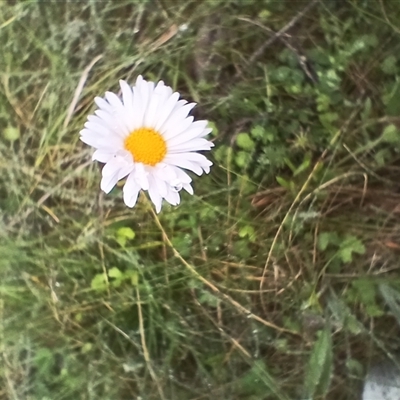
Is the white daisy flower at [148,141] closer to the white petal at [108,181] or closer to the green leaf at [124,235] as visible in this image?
the white petal at [108,181]

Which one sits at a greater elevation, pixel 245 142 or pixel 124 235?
pixel 245 142

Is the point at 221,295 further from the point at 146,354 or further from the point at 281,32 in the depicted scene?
the point at 281,32

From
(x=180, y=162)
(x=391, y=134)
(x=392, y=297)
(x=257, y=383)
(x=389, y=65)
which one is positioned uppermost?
(x=389, y=65)

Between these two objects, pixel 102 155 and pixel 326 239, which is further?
pixel 326 239

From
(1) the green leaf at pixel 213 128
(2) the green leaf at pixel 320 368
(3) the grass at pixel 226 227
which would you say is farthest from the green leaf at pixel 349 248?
(1) the green leaf at pixel 213 128

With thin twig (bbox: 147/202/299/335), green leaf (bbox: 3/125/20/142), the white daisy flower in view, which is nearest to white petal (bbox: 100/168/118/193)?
the white daisy flower

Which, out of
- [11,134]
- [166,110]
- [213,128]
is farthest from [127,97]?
[11,134]

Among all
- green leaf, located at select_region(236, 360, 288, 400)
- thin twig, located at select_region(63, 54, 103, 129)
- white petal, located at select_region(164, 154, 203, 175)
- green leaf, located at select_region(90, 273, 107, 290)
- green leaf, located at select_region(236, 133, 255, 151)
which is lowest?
green leaf, located at select_region(236, 360, 288, 400)

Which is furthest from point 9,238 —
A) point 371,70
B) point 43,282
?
point 371,70

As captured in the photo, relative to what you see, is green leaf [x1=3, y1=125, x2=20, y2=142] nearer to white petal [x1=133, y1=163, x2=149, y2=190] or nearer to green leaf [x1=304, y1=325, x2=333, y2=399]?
white petal [x1=133, y1=163, x2=149, y2=190]
